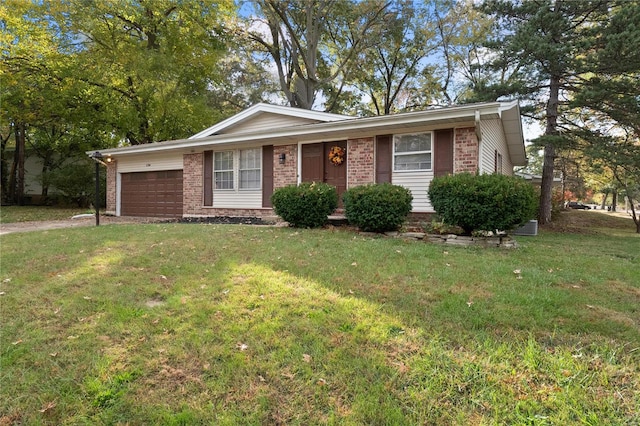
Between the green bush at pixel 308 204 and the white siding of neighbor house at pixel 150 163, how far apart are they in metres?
6.60

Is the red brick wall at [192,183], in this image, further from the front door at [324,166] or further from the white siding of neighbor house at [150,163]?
the front door at [324,166]

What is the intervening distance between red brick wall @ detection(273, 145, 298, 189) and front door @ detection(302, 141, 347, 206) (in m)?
0.30

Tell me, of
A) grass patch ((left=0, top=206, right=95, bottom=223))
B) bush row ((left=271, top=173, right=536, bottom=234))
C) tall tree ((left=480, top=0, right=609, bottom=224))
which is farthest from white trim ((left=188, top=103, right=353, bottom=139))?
tall tree ((left=480, top=0, right=609, bottom=224))

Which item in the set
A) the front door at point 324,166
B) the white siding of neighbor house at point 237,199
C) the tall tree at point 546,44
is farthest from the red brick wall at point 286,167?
the tall tree at point 546,44

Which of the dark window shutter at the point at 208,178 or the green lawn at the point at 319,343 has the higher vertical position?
the dark window shutter at the point at 208,178

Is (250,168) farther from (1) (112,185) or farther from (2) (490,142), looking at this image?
(1) (112,185)

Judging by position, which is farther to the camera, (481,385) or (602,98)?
(602,98)

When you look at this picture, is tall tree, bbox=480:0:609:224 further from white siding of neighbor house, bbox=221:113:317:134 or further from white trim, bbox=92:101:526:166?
white siding of neighbor house, bbox=221:113:317:134

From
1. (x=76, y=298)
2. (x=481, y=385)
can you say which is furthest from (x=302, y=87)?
(x=481, y=385)

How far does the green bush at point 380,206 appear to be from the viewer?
729 centimetres

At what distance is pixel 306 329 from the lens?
299cm

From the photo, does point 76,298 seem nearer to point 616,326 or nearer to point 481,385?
point 481,385

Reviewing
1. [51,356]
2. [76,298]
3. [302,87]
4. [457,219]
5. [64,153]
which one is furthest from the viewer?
[302,87]

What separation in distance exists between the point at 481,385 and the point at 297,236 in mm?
5024
